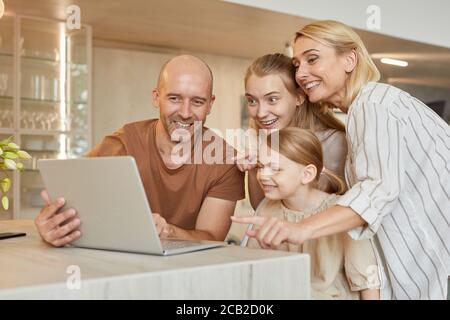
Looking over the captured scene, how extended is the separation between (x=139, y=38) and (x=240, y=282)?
465 centimetres

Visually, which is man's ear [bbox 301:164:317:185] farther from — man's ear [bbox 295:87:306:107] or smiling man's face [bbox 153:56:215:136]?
smiling man's face [bbox 153:56:215:136]

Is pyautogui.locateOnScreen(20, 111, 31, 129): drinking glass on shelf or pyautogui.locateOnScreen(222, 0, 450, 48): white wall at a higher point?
pyautogui.locateOnScreen(222, 0, 450, 48): white wall

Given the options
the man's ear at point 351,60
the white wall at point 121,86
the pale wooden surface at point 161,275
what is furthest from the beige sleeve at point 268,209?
the white wall at point 121,86

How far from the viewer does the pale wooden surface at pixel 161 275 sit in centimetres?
92

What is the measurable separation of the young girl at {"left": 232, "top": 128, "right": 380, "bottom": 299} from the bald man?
8.8 inches

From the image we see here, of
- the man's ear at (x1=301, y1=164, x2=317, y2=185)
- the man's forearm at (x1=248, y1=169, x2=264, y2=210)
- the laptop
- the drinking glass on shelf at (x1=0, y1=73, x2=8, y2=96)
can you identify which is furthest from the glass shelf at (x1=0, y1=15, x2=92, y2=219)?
the laptop

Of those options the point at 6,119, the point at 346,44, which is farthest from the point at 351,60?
the point at 6,119

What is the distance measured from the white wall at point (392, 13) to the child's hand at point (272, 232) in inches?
109

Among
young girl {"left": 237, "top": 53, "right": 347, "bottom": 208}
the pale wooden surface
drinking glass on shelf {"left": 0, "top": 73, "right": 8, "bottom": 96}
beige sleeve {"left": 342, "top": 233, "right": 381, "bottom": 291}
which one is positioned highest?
drinking glass on shelf {"left": 0, "top": 73, "right": 8, "bottom": 96}

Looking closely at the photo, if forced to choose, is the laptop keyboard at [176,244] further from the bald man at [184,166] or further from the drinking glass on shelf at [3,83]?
the drinking glass on shelf at [3,83]

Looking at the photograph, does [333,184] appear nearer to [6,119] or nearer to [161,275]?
[161,275]

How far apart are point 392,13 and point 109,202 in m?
4.34

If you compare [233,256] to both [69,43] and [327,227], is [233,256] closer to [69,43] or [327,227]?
[327,227]

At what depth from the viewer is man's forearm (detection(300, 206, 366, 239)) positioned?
1351mm
